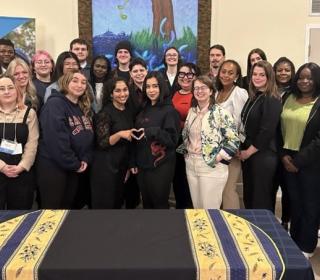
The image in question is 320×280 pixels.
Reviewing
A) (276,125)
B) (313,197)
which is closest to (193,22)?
(276,125)

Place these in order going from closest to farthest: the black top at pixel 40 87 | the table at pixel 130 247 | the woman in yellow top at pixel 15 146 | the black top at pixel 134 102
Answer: the table at pixel 130 247, the woman in yellow top at pixel 15 146, the black top at pixel 134 102, the black top at pixel 40 87

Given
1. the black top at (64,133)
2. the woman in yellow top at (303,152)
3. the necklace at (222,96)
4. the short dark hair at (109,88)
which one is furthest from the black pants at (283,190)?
the black top at (64,133)

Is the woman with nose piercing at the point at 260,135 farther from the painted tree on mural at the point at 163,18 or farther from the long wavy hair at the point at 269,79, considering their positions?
the painted tree on mural at the point at 163,18

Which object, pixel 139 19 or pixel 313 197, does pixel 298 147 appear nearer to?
pixel 313 197

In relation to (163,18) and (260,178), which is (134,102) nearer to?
(260,178)

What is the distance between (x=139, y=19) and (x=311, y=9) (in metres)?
1.95

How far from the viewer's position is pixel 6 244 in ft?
5.34

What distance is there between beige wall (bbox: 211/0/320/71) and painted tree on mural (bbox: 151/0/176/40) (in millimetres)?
482

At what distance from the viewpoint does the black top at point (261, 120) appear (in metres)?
2.76

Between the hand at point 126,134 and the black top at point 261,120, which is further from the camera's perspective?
the black top at point 261,120

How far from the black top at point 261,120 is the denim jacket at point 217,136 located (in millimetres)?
248

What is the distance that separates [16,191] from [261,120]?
1.78 m

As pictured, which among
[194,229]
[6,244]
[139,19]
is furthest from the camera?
[139,19]

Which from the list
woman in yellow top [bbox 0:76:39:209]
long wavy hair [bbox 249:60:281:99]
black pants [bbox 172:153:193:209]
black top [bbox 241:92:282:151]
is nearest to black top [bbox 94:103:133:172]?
woman in yellow top [bbox 0:76:39:209]
